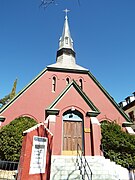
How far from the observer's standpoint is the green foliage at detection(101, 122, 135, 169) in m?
11.8

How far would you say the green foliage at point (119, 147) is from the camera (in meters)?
11.8

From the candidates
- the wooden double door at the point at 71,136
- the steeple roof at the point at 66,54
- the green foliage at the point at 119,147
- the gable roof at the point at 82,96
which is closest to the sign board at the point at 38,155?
the wooden double door at the point at 71,136

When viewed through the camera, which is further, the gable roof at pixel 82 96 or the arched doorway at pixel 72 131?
the gable roof at pixel 82 96

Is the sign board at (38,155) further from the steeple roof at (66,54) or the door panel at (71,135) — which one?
the steeple roof at (66,54)

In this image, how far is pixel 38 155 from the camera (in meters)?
8.62

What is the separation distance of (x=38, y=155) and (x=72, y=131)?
17.2ft

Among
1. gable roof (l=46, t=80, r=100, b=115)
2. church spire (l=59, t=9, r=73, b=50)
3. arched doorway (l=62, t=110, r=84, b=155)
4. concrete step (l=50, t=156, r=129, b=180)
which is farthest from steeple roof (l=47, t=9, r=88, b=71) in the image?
concrete step (l=50, t=156, r=129, b=180)

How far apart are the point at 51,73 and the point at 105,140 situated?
878 cm

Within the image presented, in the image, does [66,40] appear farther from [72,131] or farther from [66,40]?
[72,131]

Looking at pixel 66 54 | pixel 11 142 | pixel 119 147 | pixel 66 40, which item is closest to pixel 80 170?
pixel 119 147

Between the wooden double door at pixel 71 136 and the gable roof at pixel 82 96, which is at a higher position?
the gable roof at pixel 82 96

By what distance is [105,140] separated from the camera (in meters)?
12.6

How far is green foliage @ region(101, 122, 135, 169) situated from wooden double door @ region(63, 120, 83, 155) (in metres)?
1.93

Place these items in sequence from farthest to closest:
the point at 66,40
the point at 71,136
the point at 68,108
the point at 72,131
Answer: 1. the point at 66,40
2. the point at 68,108
3. the point at 72,131
4. the point at 71,136
